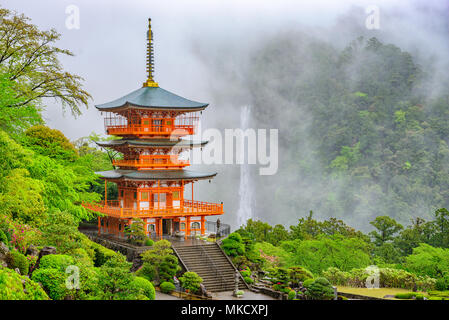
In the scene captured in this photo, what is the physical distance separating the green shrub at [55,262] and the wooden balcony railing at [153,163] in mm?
11103

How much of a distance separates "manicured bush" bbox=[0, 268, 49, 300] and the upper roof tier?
1359cm

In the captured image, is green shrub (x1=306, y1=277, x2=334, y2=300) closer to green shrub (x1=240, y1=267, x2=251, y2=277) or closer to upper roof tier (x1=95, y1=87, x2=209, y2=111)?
green shrub (x1=240, y1=267, x2=251, y2=277)

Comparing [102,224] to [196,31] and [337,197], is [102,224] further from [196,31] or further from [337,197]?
[196,31]

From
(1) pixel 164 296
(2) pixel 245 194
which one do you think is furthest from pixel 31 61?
(2) pixel 245 194

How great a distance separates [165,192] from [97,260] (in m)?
6.06

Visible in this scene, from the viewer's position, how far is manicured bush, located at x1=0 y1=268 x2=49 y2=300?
11178 mm

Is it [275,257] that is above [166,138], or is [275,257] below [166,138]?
below

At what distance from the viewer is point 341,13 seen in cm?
9144

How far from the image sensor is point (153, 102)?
1025 inches

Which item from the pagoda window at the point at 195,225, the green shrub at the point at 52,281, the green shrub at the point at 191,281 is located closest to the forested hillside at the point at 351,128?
the pagoda window at the point at 195,225

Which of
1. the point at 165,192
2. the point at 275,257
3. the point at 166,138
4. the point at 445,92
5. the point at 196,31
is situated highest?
the point at 196,31

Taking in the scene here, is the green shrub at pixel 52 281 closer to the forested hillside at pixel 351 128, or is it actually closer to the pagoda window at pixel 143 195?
the pagoda window at pixel 143 195
